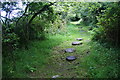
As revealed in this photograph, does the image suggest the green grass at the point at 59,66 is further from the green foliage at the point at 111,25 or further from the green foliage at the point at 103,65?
the green foliage at the point at 111,25

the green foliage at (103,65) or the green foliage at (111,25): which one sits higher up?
the green foliage at (111,25)

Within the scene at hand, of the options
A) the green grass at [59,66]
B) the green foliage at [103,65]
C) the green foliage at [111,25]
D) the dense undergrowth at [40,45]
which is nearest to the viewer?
the green foliage at [103,65]

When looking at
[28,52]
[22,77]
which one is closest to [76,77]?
[22,77]

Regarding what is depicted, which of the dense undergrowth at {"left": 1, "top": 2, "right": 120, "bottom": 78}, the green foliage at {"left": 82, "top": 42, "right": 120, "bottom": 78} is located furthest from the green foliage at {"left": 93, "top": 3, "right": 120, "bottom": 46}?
the green foliage at {"left": 82, "top": 42, "right": 120, "bottom": 78}

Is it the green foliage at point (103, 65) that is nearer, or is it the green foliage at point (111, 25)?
the green foliage at point (103, 65)

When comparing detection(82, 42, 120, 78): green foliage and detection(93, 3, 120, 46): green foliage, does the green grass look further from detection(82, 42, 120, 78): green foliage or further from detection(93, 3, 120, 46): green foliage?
detection(93, 3, 120, 46): green foliage

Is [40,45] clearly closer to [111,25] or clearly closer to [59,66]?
[59,66]

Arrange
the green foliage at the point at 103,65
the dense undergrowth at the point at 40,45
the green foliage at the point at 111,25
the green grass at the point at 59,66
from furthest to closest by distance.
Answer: the green foliage at the point at 111,25
the dense undergrowth at the point at 40,45
the green grass at the point at 59,66
the green foliage at the point at 103,65

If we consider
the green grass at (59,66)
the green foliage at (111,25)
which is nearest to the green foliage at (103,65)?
the green grass at (59,66)

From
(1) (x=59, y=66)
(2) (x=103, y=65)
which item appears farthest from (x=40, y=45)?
(2) (x=103, y=65)

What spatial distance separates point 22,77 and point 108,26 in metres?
4.01

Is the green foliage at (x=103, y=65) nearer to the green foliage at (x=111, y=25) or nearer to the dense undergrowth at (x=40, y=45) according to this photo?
the dense undergrowth at (x=40, y=45)

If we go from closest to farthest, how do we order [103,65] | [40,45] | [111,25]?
[103,65] < [111,25] < [40,45]

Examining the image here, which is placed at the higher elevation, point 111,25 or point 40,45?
point 111,25
